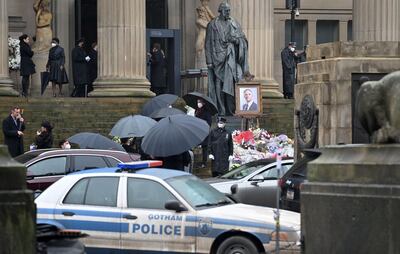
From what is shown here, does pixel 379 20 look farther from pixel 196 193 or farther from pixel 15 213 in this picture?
pixel 15 213

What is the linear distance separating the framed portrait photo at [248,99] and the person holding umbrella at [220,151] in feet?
15.0

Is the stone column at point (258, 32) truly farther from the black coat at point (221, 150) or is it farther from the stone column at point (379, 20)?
the black coat at point (221, 150)

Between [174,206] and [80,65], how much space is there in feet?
64.5

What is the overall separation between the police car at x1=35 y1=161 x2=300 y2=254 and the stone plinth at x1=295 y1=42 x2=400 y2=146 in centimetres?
326

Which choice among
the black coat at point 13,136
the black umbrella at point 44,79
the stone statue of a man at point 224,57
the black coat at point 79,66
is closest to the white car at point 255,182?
the black coat at point 13,136

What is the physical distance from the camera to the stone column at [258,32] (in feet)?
111

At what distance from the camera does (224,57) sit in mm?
30266

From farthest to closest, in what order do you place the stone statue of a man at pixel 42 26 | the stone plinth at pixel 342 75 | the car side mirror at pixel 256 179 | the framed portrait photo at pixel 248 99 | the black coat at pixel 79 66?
the stone statue of a man at pixel 42 26, the black coat at pixel 79 66, the framed portrait photo at pixel 248 99, the car side mirror at pixel 256 179, the stone plinth at pixel 342 75

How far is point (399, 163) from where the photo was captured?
9.59 meters

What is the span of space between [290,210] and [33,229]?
691cm

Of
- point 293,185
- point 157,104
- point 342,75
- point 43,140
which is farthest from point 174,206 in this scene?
point 157,104

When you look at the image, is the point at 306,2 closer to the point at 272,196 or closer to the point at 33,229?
the point at 272,196

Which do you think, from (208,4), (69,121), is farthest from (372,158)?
(208,4)

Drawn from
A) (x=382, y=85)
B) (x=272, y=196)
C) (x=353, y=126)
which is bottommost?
(x=272, y=196)
